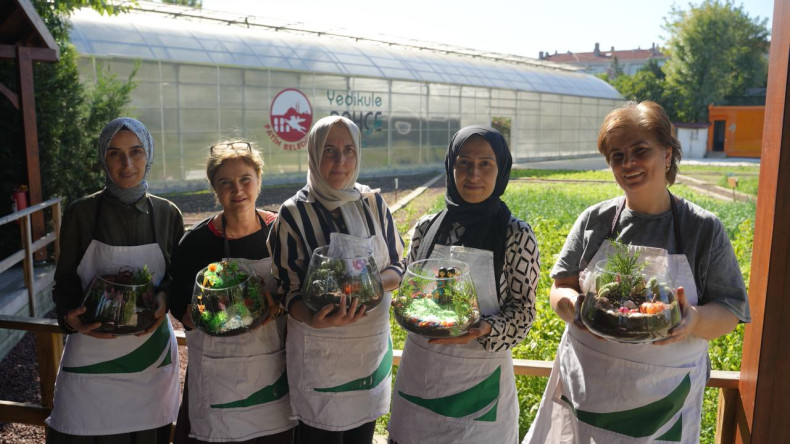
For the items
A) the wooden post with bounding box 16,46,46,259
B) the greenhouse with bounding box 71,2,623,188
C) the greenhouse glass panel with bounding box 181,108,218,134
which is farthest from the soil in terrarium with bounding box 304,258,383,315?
the greenhouse glass panel with bounding box 181,108,218,134

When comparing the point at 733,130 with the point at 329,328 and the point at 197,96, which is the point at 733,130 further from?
the point at 329,328

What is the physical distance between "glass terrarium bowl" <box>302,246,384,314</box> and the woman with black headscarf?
333 mm

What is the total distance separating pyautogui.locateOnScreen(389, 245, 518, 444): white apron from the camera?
2078 millimetres

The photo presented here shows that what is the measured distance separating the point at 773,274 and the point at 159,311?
7.42 feet

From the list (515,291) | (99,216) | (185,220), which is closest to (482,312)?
(515,291)

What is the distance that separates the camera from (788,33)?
197 centimetres

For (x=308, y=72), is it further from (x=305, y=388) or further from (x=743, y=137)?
(x=743, y=137)

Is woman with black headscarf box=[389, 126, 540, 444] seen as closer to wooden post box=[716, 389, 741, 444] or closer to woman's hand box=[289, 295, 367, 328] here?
woman's hand box=[289, 295, 367, 328]

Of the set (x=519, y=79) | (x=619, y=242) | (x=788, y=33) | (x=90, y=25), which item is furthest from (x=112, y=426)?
(x=519, y=79)

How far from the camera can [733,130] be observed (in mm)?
31688

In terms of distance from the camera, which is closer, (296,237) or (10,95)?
(296,237)

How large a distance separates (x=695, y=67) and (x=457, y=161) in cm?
3361

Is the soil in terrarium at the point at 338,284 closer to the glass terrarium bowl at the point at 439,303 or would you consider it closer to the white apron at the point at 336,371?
the glass terrarium bowl at the point at 439,303

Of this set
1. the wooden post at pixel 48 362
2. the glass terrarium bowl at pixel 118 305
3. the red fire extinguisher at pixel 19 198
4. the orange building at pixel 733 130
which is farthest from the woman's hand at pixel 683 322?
the orange building at pixel 733 130
